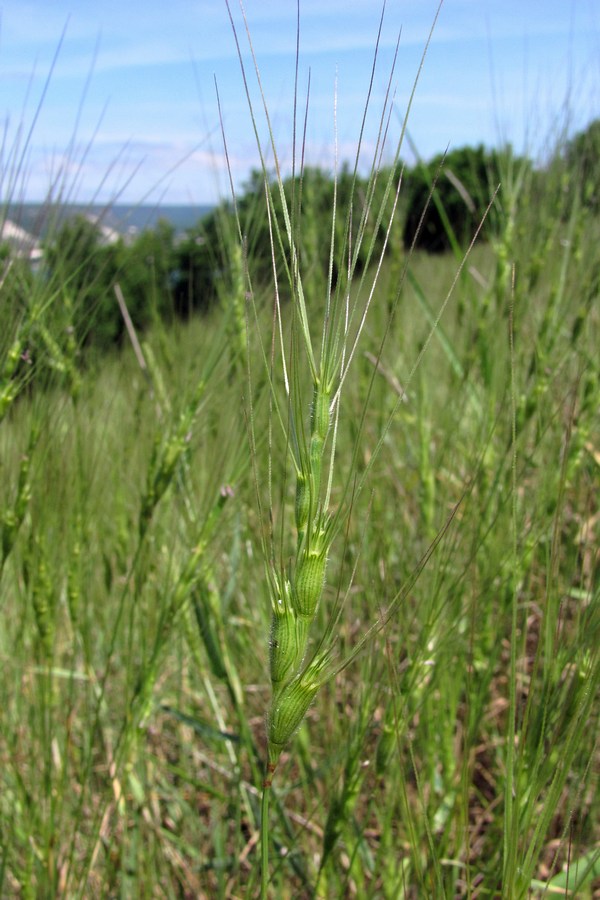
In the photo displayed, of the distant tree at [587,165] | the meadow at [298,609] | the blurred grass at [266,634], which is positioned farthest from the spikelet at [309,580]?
the distant tree at [587,165]

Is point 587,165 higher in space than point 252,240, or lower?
higher

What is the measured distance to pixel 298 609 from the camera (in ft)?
1.42

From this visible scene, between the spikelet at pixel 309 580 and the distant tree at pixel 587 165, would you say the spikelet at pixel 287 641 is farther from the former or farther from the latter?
the distant tree at pixel 587 165

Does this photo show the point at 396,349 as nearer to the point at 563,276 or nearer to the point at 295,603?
the point at 563,276

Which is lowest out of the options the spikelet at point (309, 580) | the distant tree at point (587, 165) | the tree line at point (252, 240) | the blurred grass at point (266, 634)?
the blurred grass at point (266, 634)

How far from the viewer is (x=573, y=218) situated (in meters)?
1.31

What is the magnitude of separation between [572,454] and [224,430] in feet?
1.43

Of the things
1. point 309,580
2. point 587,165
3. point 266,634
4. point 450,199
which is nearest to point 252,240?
point 266,634

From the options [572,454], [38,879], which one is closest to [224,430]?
[572,454]

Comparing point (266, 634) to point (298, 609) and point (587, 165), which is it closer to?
point (298, 609)

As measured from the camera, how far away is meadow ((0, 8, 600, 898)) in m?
0.54

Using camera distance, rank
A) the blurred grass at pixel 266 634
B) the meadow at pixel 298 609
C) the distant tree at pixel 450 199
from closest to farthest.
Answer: the meadow at pixel 298 609 < the blurred grass at pixel 266 634 < the distant tree at pixel 450 199

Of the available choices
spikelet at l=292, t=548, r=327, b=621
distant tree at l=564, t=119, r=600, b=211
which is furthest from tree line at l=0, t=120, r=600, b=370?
spikelet at l=292, t=548, r=327, b=621

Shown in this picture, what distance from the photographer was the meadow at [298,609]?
1.76 ft
